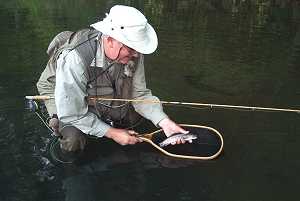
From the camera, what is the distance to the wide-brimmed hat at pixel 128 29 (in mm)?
5398

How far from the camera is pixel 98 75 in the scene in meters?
6.15

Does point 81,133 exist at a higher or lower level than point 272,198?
higher

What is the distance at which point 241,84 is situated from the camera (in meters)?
10.4

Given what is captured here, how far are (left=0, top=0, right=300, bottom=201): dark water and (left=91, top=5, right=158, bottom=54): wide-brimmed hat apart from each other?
1.77m

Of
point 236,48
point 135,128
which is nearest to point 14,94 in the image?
point 135,128

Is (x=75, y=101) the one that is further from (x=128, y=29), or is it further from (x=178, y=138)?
(x=178, y=138)

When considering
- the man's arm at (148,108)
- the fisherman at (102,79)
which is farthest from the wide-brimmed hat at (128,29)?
the man's arm at (148,108)

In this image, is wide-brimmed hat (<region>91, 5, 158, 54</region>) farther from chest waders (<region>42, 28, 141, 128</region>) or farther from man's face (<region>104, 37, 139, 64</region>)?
chest waders (<region>42, 28, 141, 128</region>)

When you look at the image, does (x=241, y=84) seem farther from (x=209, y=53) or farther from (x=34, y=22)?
(x=34, y=22)

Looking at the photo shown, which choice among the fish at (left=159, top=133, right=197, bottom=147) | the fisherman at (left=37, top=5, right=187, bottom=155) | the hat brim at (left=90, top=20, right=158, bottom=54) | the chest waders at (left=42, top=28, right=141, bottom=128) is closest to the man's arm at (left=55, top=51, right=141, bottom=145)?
the fisherman at (left=37, top=5, right=187, bottom=155)

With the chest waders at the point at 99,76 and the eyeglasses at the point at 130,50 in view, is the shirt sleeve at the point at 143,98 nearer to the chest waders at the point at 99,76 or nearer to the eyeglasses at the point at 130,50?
the chest waders at the point at 99,76

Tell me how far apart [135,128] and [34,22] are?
11.7 meters

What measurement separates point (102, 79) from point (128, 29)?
1.06 meters

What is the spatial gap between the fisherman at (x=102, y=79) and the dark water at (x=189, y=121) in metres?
0.53
